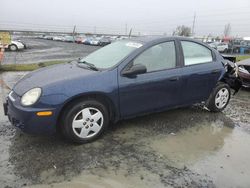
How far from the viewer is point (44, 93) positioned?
3.67 meters

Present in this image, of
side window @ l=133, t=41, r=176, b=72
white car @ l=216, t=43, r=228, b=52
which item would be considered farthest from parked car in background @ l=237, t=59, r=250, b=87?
white car @ l=216, t=43, r=228, b=52

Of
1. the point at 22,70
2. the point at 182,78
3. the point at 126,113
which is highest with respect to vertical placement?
the point at 182,78

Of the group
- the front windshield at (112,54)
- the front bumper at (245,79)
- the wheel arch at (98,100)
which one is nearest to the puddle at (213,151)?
the wheel arch at (98,100)

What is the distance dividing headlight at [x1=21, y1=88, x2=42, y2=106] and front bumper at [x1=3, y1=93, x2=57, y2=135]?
0.07 m

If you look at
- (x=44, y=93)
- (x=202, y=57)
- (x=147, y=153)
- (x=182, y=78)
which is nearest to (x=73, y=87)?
(x=44, y=93)

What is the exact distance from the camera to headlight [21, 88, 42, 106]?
3.66 m

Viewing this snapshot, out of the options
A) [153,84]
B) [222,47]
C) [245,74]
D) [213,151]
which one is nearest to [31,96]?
[153,84]

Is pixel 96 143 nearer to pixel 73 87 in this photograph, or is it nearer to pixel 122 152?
→ pixel 122 152

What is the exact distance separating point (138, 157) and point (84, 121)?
2.90 feet

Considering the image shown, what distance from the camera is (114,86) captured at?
13.4 feet

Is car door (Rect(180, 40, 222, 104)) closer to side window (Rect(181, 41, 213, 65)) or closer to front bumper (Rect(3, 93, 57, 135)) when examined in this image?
side window (Rect(181, 41, 213, 65))

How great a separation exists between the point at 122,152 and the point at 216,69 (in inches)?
102

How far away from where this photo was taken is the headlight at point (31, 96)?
3.66 meters

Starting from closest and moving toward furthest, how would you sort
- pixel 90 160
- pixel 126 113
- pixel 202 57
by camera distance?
pixel 90 160 → pixel 126 113 → pixel 202 57
